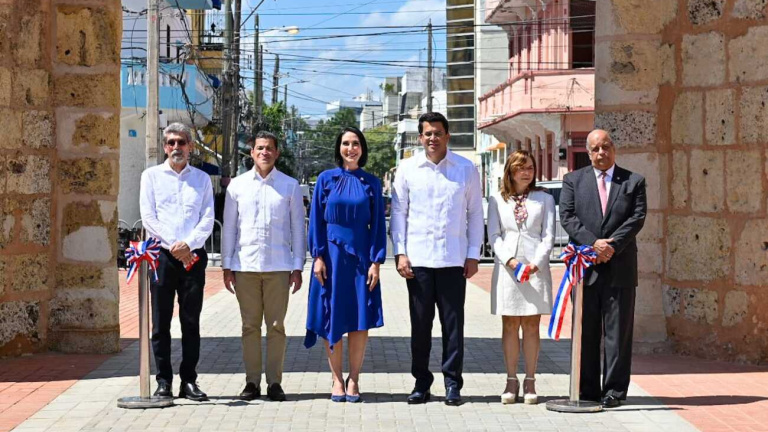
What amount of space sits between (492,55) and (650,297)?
4747cm

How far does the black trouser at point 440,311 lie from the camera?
8.88 meters

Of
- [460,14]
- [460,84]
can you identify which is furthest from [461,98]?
[460,14]

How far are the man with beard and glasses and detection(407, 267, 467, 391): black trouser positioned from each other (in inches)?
60.2

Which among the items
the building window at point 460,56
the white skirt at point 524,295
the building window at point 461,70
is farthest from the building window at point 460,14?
the white skirt at point 524,295

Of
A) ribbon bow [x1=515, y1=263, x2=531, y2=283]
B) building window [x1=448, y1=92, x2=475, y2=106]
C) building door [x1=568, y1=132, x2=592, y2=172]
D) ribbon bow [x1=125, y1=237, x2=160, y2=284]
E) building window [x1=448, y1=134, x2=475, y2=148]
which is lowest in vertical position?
ribbon bow [x1=515, y1=263, x2=531, y2=283]

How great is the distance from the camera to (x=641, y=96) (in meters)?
11.7

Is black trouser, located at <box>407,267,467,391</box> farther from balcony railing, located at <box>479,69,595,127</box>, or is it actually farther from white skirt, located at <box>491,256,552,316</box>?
balcony railing, located at <box>479,69,595,127</box>

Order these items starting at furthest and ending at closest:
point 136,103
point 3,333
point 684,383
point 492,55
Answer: point 492,55
point 136,103
point 3,333
point 684,383

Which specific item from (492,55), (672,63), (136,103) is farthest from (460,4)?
(672,63)

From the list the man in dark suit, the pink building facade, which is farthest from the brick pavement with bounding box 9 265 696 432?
the pink building facade

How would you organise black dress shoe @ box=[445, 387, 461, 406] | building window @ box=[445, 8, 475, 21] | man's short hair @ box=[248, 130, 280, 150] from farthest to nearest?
building window @ box=[445, 8, 475, 21] → man's short hair @ box=[248, 130, 280, 150] → black dress shoe @ box=[445, 387, 461, 406]

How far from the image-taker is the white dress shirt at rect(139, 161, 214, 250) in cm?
885

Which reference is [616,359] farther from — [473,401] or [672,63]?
[672,63]

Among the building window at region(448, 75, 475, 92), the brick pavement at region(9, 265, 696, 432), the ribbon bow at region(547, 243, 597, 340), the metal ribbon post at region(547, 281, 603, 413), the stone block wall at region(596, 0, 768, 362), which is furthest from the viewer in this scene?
the building window at region(448, 75, 475, 92)
